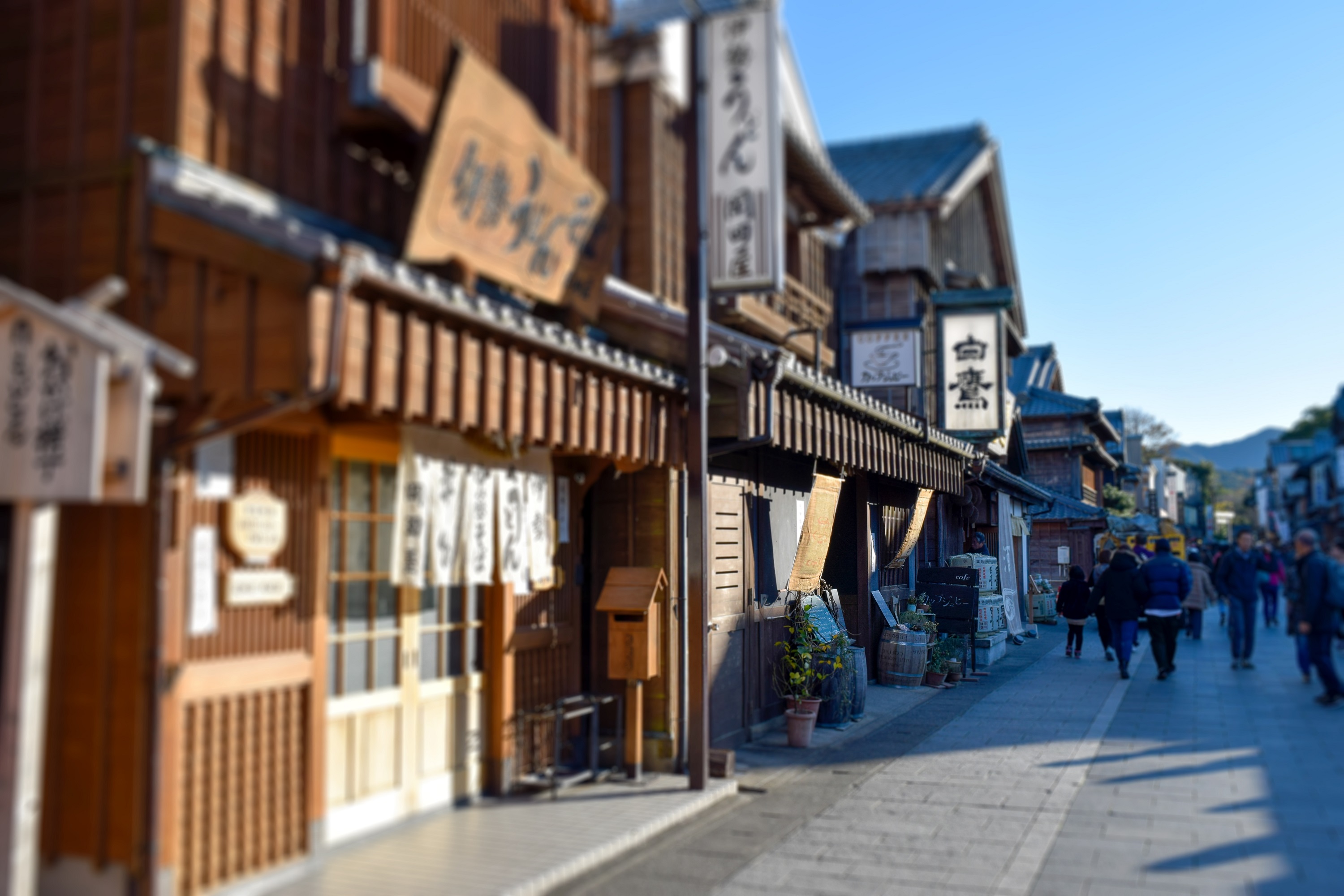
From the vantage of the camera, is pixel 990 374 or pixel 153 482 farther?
pixel 990 374

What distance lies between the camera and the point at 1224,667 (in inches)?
696

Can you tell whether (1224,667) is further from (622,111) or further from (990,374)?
(622,111)

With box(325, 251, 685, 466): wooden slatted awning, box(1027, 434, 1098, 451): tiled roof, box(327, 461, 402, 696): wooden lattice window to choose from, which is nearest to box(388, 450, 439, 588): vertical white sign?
box(327, 461, 402, 696): wooden lattice window

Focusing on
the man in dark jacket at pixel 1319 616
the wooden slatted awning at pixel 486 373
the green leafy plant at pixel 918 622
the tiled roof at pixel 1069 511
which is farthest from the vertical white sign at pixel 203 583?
the tiled roof at pixel 1069 511

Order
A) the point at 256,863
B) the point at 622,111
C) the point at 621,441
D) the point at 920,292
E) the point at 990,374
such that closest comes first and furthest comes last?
the point at 256,863 < the point at 621,441 < the point at 622,111 < the point at 990,374 < the point at 920,292

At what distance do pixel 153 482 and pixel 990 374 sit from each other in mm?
17589

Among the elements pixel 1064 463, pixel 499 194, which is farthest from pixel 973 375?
pixel 1064 463

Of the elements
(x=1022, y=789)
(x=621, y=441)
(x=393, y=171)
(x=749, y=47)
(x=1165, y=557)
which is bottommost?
(x=1022, y=789)

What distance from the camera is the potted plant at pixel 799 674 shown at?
38.0 feet

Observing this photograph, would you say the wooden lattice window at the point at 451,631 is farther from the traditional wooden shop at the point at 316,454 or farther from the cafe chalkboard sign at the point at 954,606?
the cafe chalkboard sign at the point at 954,606

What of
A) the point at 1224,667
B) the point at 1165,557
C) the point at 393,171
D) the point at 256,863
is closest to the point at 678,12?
the point at 393,171

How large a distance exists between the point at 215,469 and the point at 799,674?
7516 mm

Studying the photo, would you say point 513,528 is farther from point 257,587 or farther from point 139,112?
point 139,112

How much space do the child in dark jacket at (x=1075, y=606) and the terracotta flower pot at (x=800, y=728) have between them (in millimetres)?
10303
